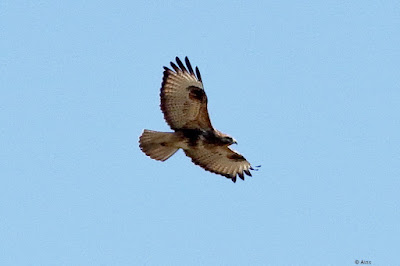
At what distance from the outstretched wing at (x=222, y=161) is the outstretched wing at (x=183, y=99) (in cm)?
97

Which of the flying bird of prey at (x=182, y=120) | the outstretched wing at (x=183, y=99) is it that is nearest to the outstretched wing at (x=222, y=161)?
the flying bird of prey at (x=182, y=120)

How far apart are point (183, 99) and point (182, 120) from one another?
384 millimetres

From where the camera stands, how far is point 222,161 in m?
13.7

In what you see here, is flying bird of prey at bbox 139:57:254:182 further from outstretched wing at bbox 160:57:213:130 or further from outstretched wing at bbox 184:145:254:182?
outstretched wing at bbox 184:145:254:182

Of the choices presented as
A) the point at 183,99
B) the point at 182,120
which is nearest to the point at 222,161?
the point at 182,120

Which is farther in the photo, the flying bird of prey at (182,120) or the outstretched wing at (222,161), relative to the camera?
the outstretched wing at (222,161)

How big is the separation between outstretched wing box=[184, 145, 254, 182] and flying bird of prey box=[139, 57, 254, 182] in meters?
0.77

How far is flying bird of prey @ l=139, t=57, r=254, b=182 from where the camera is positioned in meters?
12.2

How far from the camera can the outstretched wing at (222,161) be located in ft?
44.1

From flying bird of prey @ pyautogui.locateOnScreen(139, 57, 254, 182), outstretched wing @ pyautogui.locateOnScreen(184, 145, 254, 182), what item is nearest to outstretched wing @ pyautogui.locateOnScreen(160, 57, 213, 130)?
flying bird of prey @ pyautogui.locateOnScreen(139, 57, 254, 182)

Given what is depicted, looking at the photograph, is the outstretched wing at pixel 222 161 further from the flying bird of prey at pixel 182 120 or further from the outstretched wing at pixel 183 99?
the outstretched wing at pixel 183 99

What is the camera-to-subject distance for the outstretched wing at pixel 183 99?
12.1 meters

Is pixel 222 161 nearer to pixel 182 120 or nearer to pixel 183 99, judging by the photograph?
pixel 182 120

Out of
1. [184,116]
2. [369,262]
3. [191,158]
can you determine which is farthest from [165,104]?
[369,262]
